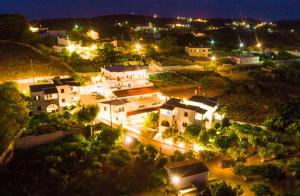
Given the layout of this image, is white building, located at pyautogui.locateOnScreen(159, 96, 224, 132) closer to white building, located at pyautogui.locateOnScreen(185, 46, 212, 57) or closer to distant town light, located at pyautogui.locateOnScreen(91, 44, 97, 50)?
distant town light, located at pyautogui.locateOnScreen(91, 44, 97, 50)

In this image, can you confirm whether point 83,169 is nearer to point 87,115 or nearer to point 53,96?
point 87,115

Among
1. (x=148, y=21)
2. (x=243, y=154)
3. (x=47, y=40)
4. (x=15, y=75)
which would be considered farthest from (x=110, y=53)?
(x=148, y=21)

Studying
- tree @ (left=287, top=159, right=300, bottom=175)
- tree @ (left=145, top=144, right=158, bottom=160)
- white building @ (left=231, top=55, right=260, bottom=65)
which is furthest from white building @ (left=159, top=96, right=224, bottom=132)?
white building @ (left=231, top=55, right=260, bottom=65)

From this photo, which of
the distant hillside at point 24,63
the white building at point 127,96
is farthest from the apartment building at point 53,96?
the distant hillside at point 24,63

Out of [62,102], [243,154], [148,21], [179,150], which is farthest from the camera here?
[148,21]

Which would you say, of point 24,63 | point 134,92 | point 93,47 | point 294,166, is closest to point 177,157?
point 294,166

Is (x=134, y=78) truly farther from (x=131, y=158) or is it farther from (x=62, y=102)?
(x=131, y=158)
